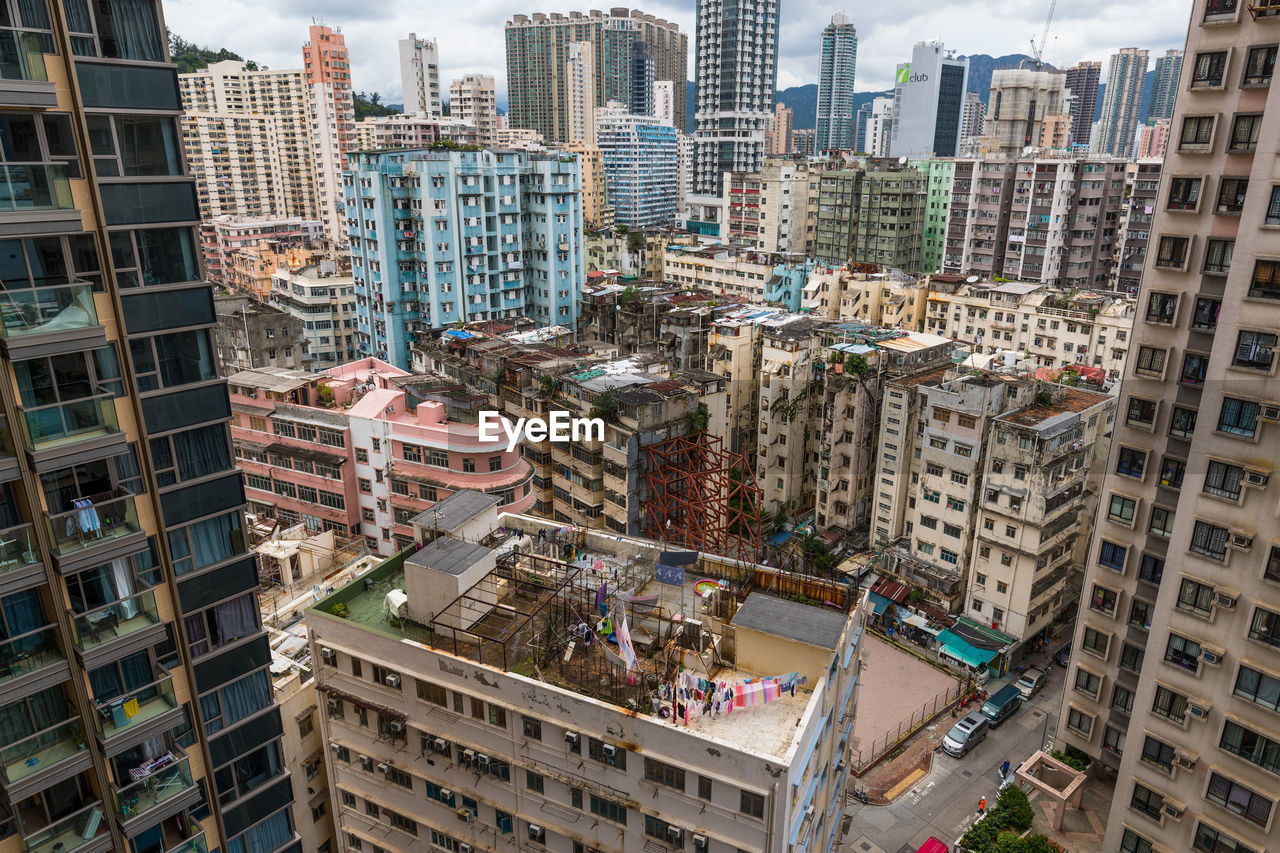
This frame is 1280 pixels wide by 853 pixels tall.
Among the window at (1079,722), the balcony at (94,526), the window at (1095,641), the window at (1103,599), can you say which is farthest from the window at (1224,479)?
the balcony at (94,526)

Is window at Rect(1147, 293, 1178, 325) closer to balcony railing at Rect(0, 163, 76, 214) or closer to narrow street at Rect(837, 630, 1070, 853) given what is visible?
narrow street at Rect(837, 630, 1070, 853)

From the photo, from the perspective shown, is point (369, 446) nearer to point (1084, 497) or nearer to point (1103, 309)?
point (1084, 497)

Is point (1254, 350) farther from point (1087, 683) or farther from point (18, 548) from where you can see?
point (18, 548)

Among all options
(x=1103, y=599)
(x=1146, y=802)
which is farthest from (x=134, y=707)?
(x=1103, y=599)

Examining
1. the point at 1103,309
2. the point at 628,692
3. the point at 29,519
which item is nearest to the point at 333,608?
the point at 628,692

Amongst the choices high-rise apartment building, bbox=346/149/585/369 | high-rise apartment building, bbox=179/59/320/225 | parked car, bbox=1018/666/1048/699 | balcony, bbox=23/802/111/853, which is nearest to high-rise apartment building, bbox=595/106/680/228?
high-rise apartment building, bbox=179/59/320/225

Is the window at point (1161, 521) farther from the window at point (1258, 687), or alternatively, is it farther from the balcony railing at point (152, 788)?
the balcony railing at point (152, 788)

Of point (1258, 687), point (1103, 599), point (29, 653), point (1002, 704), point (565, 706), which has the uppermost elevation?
point (29, 653)
